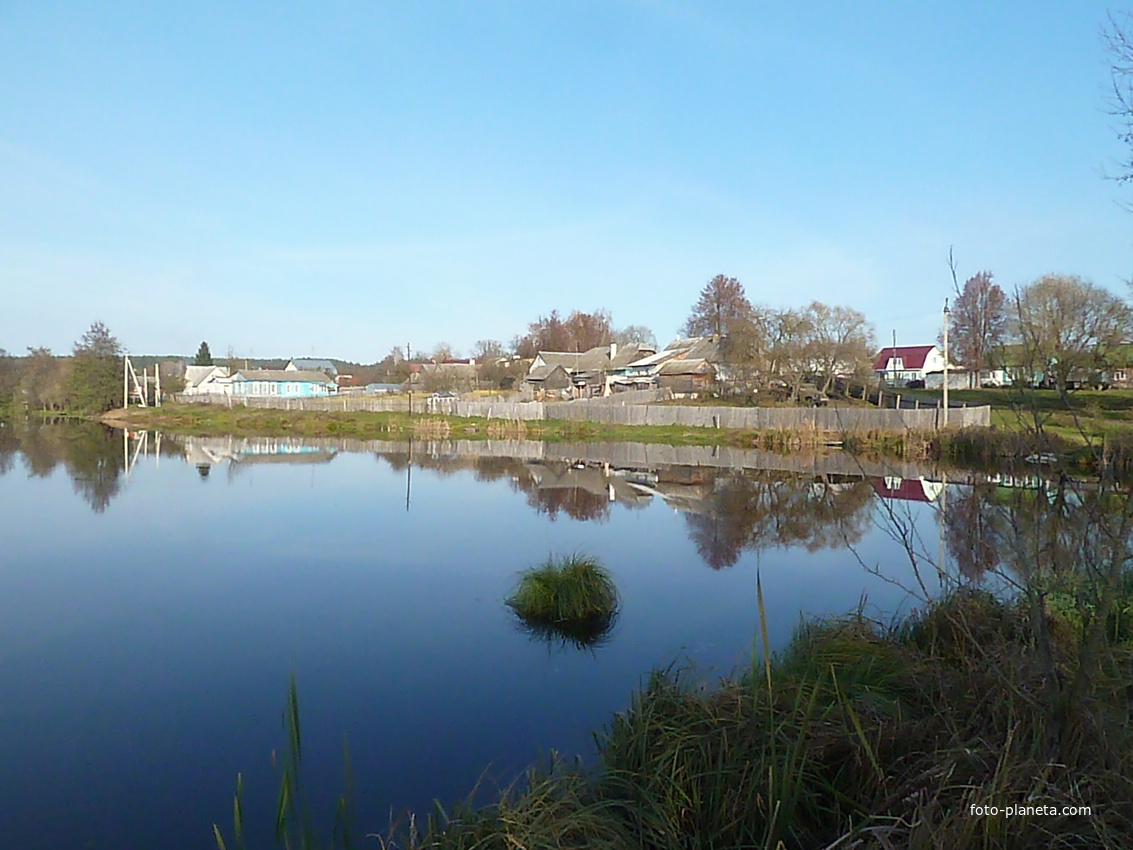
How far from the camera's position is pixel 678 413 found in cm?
4147

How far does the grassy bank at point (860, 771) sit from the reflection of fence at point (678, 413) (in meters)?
17.8

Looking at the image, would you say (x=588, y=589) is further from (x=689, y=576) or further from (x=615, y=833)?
(x=615, y=833)

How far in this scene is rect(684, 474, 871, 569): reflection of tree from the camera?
46.5 feet

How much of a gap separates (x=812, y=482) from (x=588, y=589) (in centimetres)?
1418

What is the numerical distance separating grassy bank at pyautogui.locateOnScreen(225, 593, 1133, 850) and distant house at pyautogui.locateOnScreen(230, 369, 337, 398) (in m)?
77.0

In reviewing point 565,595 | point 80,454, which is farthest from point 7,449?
point 565,595

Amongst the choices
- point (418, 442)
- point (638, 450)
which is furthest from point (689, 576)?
point (418, 442)

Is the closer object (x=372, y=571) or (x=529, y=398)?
(x=372, y=571)

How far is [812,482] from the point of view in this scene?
880 inches

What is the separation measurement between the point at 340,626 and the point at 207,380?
85.9 metres

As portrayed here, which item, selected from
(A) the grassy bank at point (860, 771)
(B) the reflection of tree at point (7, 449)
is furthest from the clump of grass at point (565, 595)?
(B) the reflection of tree at point (7, 449)

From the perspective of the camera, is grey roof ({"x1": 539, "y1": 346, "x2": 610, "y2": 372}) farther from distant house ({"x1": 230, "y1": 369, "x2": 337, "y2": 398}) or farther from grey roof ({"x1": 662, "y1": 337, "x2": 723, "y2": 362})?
distant house ({"x1": 230, "y1": 369, "x2": 337, "y2": 398})

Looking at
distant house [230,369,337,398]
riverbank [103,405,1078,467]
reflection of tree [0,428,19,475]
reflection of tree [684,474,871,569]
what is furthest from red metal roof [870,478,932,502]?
distant house [230,369,337,398]

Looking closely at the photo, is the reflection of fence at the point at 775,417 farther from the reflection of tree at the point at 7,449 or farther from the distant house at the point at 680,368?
the reflection of tree at the point at 7,449
